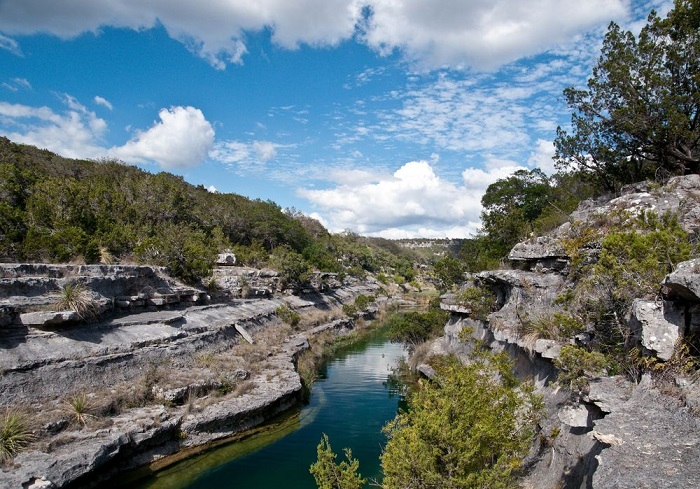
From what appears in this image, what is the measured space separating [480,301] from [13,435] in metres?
21.4

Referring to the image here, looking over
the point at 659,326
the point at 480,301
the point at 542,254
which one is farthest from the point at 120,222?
the point at 659,326

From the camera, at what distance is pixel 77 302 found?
20.4m

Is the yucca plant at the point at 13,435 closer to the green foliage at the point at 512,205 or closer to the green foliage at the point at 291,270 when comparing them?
the green foliage at the point at 512,205

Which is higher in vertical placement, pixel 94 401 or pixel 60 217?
pixel 60 217

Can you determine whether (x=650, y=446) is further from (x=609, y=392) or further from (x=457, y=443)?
(x=457, y=443)

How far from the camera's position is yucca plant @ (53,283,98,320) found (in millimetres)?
19984

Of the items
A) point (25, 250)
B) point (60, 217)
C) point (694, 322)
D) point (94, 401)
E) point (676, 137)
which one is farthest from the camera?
point (60, 217)

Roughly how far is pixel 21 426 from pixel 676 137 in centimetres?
2916

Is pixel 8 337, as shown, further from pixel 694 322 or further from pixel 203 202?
pixel 203 202

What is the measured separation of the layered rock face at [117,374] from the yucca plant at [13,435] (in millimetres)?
343

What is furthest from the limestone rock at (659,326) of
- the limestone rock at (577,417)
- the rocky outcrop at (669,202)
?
the rocky outcrop at (669,202)

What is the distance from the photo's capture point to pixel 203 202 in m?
65.9

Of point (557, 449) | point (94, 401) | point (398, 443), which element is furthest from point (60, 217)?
point (557, 449)

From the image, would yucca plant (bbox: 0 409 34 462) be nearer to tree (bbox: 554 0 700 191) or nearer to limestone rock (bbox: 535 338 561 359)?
limestone rock (bbox: 535 338 561 359)
